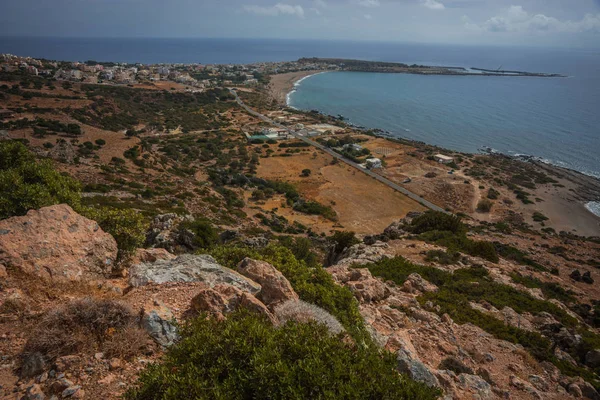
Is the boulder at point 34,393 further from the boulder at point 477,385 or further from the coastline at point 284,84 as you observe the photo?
the coastline at point 284,84

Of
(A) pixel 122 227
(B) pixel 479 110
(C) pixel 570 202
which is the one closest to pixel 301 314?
(A) pixel 122 227

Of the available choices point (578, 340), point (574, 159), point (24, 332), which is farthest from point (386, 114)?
point (24, 332)

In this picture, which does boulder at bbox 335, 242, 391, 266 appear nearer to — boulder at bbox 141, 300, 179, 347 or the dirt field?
the dirt field

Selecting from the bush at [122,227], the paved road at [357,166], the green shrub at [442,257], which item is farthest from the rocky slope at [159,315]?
the paved road at [357,166]

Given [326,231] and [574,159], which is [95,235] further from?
[574,159]

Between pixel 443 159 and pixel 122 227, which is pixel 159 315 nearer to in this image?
pixel 122 227

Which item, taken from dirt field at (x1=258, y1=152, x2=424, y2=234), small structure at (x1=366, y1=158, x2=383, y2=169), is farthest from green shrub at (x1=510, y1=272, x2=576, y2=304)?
small structure at (x1=366, y1=158, x2=383, y2=169)
